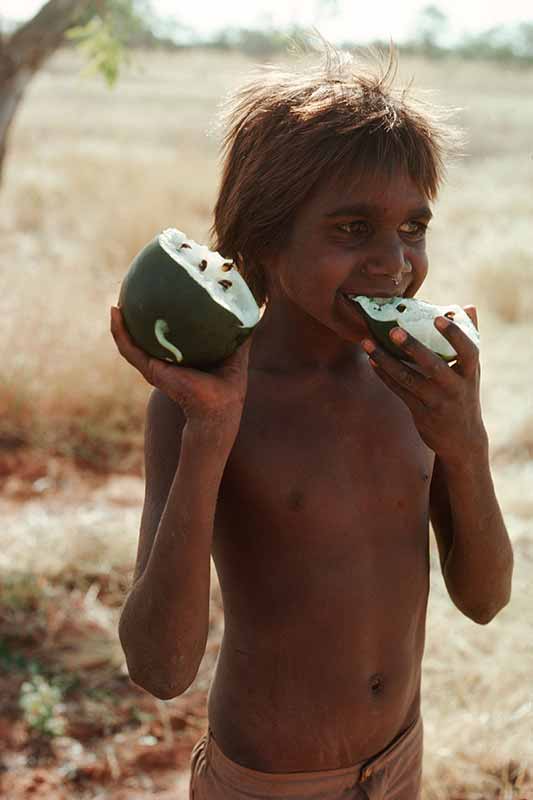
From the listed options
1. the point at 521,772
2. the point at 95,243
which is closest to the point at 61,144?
the point at 95,243

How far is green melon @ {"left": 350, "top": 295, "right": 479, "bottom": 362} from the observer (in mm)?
1506

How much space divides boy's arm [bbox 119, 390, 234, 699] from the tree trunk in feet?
9.74

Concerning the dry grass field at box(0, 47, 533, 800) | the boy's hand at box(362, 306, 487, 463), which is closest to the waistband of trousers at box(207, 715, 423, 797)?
the boy's hand at box(362, 306, 487, 463)

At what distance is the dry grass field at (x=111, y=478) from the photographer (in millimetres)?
3166

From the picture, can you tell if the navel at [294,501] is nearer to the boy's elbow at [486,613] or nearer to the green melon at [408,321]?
the green melon at [408,321]

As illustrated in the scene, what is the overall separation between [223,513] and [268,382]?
24 centimetres

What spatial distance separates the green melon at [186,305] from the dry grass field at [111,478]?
1.73 feet

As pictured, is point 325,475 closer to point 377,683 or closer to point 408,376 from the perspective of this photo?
point 408,376

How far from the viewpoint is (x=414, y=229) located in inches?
65.3

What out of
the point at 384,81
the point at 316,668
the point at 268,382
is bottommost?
the point at 316,668

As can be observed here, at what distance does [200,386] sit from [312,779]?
75cm

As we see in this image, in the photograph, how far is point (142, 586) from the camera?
1.49 m

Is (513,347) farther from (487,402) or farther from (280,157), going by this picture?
(280,157)

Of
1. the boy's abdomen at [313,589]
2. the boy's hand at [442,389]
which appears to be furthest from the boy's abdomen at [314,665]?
the boy's hand at [442,389]
